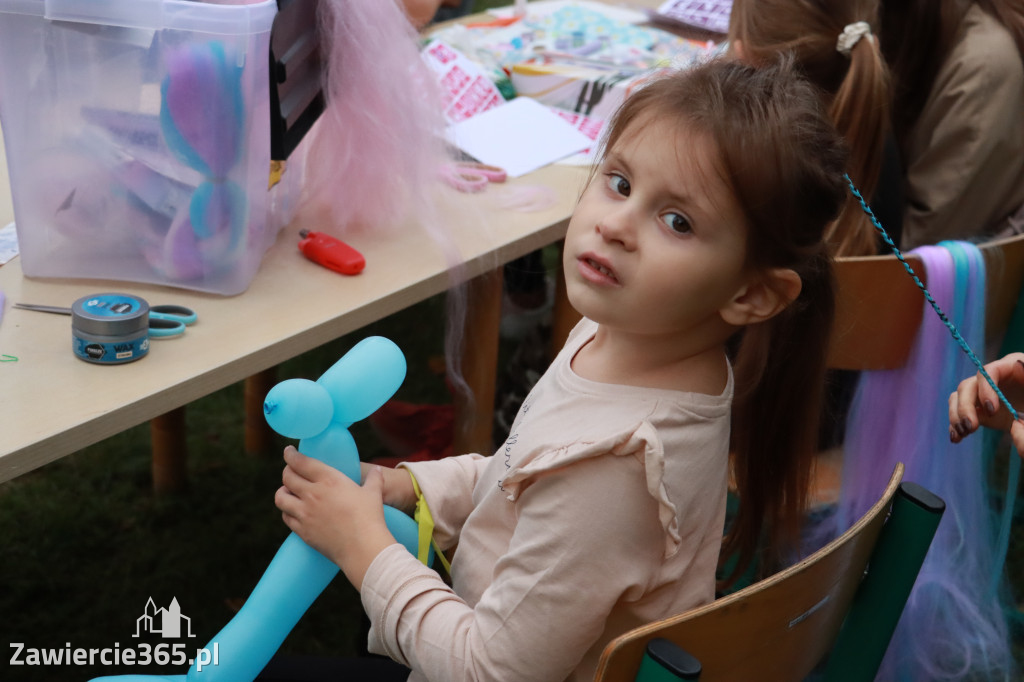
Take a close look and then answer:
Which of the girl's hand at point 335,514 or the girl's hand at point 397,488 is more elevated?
the girl's hand at point 335,514

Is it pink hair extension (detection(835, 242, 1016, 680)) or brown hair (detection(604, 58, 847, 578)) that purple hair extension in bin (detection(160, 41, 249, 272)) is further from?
pink hair extension (detection(835, 242, 1016, 680))

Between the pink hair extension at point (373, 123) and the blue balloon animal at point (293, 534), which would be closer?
the blue balloon animal at point (293, 534)

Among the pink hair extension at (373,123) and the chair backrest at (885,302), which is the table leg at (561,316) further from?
the chair backrest at (885,302)

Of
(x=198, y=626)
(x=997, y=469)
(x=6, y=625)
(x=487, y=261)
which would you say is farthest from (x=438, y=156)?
(x=997, y=469)

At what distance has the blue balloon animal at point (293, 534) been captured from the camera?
0.79 metres

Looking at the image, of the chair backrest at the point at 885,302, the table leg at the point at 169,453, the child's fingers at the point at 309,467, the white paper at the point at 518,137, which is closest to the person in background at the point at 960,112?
the chair backrest at the point at 885,302

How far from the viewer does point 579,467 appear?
28.5 inches

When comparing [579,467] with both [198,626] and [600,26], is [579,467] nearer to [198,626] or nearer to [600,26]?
[198,626]

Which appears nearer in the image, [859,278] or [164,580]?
[859,278]

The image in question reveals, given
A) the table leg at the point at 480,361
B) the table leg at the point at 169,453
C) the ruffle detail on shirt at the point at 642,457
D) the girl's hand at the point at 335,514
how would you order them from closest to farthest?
the ruffle detail on shirt at the point at 642,457 < the girl's hand at the point at 335,514 < the table leg at the point at 480,361 < the table leg at the point at 169,453

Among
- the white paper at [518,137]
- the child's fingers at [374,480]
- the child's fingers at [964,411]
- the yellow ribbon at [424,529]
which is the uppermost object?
the child's fingers at [964,411]

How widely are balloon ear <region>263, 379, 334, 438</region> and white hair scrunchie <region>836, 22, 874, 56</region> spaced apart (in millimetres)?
939

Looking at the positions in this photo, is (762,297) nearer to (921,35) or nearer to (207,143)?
(207,143)

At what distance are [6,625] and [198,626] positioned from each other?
291mm
